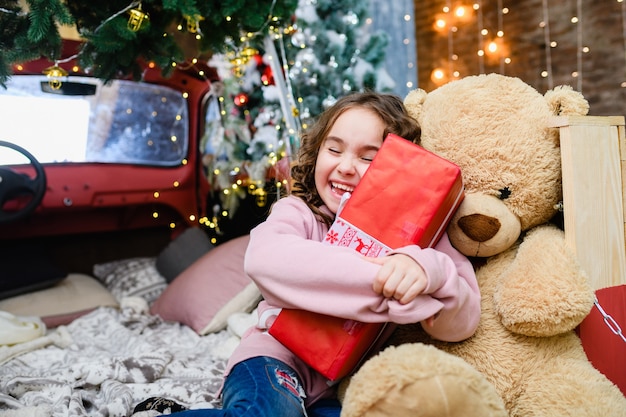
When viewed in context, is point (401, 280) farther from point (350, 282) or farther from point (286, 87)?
point (286, 87)

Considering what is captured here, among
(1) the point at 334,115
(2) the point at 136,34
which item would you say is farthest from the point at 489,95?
(2) the point at 136,34

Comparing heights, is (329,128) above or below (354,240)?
above

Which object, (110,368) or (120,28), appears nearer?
(110,368)

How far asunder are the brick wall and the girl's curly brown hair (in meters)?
2.16

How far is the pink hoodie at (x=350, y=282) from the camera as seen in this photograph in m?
0.84

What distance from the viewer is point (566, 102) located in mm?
984

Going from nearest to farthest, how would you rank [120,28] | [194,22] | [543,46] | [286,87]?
1. [120,28]
2. [194,22]
3. [286,87]
4. [543,46]

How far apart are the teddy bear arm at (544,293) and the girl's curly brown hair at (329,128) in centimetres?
36

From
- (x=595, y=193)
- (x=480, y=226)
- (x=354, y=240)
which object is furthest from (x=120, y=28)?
(x=595, y=193)

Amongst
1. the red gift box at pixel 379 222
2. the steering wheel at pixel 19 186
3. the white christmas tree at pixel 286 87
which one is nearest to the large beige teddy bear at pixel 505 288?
the red gift box at pixel 379 222

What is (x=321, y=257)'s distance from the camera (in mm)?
885

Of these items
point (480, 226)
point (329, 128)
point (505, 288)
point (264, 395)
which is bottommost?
point (264, 395)

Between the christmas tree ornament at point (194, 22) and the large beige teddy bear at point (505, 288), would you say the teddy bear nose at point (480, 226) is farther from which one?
the christmas tree ornament at point (194, 22)

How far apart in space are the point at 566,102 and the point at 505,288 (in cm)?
37
